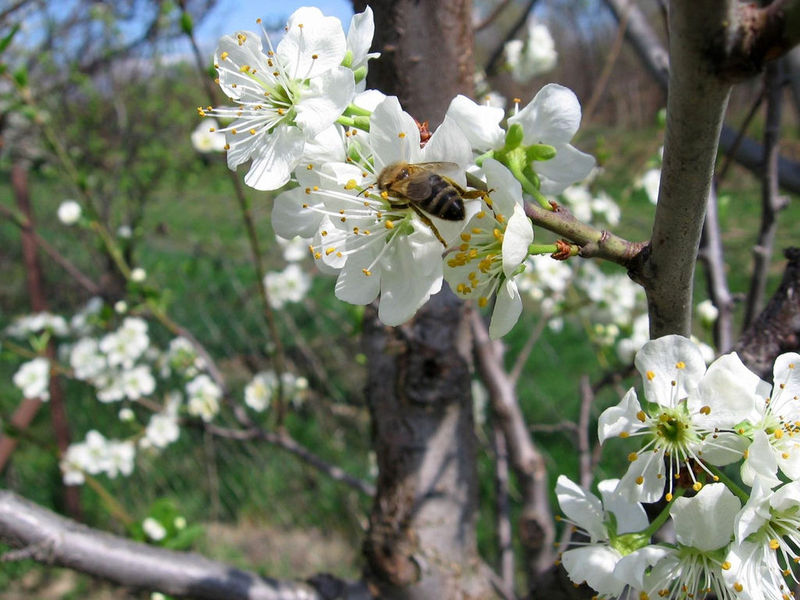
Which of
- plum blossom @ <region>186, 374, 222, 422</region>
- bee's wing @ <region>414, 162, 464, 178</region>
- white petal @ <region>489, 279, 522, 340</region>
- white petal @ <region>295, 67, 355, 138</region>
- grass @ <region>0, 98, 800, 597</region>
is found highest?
white petal @ <region>295, 67, 355, 138</region>

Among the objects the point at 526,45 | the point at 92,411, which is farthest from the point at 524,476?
the point at 92,411

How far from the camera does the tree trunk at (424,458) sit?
1.30 m

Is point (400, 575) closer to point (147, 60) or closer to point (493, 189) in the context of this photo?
point (493, 189)

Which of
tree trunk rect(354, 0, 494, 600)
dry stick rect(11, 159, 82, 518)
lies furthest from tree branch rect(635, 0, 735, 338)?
dry stick rect(11, 159, 82, 518)

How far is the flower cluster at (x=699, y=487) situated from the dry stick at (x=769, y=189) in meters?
0.72

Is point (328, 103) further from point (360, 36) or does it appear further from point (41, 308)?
point (41, 308)

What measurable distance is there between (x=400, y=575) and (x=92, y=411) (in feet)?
10.6

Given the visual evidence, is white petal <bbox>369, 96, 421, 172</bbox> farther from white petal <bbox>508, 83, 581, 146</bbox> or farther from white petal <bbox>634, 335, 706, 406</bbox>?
white petal <bbox>634, 335, 706, 406</bbox>

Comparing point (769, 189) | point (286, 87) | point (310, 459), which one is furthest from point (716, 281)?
point (310, 459)

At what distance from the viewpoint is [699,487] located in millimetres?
667

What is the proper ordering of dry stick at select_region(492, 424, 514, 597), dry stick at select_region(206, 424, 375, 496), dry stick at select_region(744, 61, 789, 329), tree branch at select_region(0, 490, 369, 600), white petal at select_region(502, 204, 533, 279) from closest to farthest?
white petal at select_region(502, 204, 533, 279) → tree branch at select_region(0, 490, 369, 600) → dry stick at select_region(744, 61, 789, 329) → dry stick at select_region(492, 424, 514, 597) → dry stick at select_region(206, 424, 375, 496)

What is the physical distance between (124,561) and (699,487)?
1.04m

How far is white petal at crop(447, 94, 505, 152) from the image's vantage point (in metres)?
0.68

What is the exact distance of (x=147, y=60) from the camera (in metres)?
4.68
